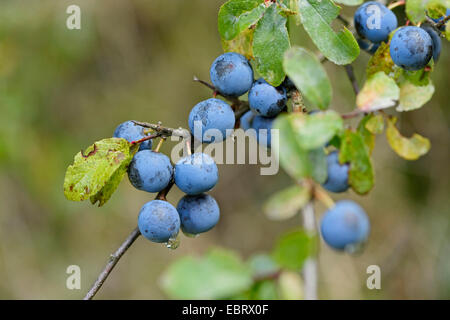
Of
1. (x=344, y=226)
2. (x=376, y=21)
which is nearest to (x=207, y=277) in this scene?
(x=344, y=226)

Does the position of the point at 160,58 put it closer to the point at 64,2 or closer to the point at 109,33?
the point at 109,33

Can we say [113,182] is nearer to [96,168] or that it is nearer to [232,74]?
[96,168]

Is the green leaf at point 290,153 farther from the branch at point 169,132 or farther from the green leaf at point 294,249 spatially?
the branch at point 169,132

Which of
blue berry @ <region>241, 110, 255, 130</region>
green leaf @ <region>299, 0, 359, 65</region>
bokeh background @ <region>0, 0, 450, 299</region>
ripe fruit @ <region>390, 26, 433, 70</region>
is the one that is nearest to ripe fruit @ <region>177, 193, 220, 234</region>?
blue berry @ <region>241, 110, 255, 130</region>

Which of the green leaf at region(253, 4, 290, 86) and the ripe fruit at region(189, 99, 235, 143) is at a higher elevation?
the green leaf at region(253, 4, 290, 86)

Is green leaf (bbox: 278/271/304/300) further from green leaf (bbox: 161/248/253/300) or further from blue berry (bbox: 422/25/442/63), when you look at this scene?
blue berry (bbox: 422/25/442/63)
